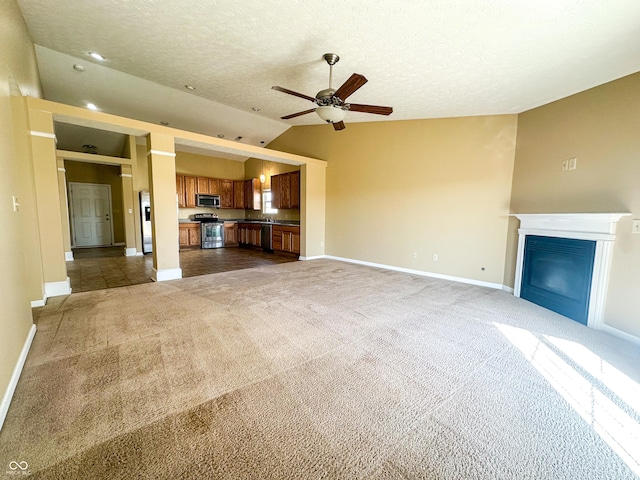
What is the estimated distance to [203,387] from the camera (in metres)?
1.69

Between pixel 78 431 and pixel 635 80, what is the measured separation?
5.32 m

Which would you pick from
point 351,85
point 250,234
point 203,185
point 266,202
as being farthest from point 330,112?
point 203,185

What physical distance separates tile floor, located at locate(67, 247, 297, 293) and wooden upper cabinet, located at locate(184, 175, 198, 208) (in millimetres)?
1658

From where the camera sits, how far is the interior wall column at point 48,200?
3.24m

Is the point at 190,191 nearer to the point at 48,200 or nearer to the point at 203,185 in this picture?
the point at 203,185

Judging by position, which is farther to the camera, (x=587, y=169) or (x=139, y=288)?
(x=139, y=288)

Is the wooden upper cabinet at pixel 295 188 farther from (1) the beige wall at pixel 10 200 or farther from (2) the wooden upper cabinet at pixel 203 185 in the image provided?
(1) the beige wall at pixel 10 200

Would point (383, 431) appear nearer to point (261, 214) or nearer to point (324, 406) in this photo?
point (324, 406)

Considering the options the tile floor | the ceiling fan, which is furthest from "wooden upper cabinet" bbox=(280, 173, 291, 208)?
→ the ceiling fan

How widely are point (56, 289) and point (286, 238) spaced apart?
4.62 metres

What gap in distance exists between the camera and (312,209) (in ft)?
20.8

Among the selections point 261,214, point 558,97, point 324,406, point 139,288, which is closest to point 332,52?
point 558,97

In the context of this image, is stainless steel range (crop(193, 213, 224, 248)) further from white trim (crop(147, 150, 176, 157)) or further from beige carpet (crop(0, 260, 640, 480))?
beige carpet (crop(0, 260, 640, 480))

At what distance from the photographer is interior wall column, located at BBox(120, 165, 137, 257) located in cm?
676
